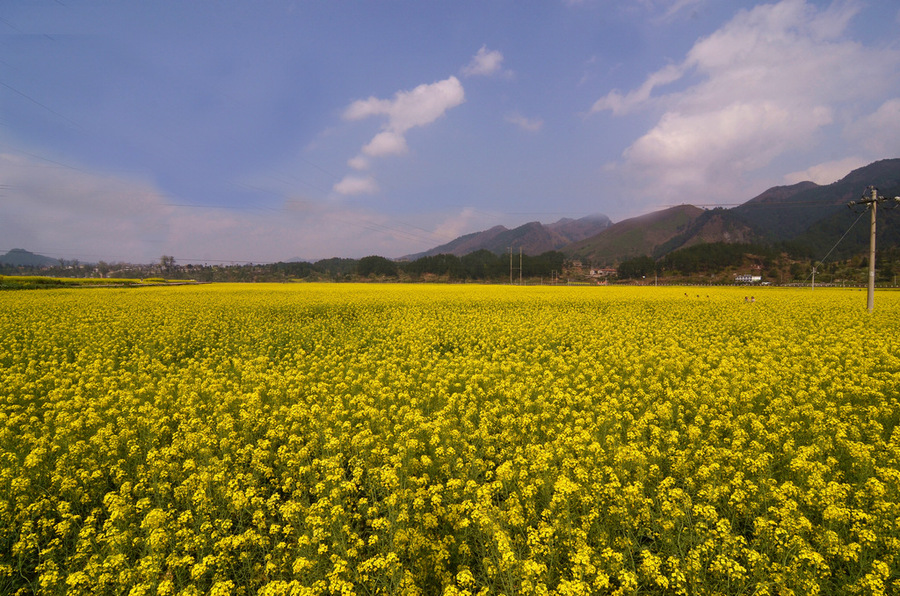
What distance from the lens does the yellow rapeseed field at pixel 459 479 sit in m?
3.71

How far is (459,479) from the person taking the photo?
4.95m

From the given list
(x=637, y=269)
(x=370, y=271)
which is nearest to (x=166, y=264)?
(x=370, y=271)

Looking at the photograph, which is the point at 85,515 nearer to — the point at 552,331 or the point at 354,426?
the point at 354,426

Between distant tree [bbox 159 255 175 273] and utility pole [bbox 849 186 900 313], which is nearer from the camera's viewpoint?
utility pole [bbox 849 186 900 313]

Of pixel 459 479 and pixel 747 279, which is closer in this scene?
pixel 459 479

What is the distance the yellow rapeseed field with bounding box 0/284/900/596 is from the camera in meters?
3.71

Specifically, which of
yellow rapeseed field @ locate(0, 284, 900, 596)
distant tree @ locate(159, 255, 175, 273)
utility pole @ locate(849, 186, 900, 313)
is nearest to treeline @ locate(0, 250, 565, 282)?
distant tree @ locate(159, 255, 175, 273)

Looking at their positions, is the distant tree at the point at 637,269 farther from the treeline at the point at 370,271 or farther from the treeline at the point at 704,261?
the treeline at the point at 370,271

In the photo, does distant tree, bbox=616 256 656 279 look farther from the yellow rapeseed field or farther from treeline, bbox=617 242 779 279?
the yellow rapeseed field

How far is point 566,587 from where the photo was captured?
10.6ft

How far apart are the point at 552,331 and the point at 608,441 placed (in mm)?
10033

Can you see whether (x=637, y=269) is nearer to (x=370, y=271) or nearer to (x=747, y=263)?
(x=747, y=263)

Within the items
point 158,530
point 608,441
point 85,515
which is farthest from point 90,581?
point 608,441

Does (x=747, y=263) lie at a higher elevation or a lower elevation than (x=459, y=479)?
higher
